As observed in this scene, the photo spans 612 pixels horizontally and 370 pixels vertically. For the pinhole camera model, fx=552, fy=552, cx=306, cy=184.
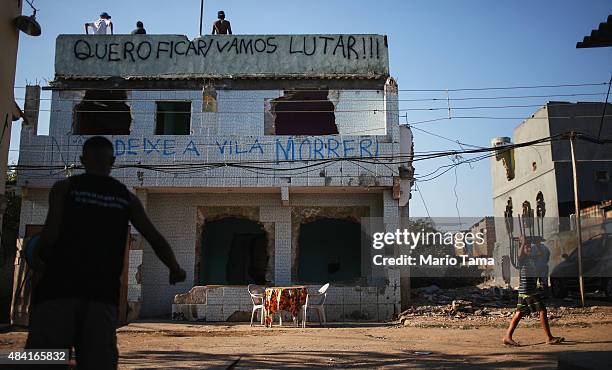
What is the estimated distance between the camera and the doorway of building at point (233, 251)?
19344 millimetres

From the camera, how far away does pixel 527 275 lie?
8.53 metres

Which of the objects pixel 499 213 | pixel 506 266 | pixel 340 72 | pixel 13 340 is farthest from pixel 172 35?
pixel 499 213

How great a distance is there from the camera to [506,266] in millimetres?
20734

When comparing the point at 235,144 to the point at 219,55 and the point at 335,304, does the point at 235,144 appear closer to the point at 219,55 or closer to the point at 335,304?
the point at 219,55

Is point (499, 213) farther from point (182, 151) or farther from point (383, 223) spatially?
point (182, 151)

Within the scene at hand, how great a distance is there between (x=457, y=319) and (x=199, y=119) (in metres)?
9.28

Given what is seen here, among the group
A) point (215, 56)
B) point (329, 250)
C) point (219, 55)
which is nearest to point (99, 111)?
point (215, 56)

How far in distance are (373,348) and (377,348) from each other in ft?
0.21

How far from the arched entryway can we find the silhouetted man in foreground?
16591mm

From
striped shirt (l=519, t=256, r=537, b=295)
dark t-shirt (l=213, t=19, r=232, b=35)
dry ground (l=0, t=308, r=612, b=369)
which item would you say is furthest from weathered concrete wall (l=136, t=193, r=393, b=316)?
striped shirt (l=519, t=256, r=537, b=295)

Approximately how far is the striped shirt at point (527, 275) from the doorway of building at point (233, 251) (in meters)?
11.6

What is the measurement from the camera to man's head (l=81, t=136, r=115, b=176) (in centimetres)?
331

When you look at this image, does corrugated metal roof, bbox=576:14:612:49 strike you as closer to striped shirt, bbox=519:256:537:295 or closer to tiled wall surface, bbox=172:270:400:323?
striped shirt, bbox=519:256:537:295

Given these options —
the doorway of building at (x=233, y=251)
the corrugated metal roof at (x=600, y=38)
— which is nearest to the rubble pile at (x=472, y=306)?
the doorway of building at (x=233, y=251)
